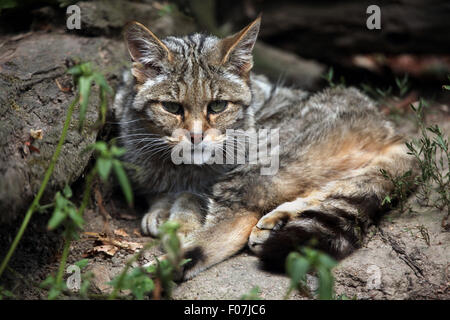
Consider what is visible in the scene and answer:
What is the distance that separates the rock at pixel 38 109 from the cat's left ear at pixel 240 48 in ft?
3.00

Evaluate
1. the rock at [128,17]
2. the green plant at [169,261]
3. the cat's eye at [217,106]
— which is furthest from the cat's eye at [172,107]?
the rock at [128,17]

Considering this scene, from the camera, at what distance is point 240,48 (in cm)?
353

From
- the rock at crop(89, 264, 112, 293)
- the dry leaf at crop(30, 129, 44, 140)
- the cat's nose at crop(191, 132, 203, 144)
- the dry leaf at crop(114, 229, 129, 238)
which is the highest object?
the dry leaf at crop(30, 129, 44, 140)

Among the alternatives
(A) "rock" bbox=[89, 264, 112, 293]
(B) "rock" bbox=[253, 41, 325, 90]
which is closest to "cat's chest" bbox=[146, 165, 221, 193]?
(A) "rock" bbox=[89, 264, 112, 293]

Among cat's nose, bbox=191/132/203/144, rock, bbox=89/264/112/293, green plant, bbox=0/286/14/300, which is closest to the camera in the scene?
green plant, bbox=0/286/14/300

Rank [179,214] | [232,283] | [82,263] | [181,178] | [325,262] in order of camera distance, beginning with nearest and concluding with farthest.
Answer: [325,262]
[82,263]
[232,283]
[179,214]
[181,178]

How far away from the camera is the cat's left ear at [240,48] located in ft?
11.3

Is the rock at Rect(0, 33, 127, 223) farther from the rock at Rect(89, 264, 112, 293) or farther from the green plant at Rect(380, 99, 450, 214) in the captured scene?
the green plant at Rect(380, 99, 450, 214)

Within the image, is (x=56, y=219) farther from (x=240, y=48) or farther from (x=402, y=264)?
(x=402, y=264)

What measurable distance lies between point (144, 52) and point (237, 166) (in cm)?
114

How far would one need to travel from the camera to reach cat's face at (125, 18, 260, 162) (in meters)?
3.34

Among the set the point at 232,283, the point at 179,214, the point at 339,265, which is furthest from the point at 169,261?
the point at 339,265

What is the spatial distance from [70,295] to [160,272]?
20.5 inches

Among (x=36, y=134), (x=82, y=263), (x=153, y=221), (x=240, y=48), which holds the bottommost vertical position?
(x=153, y=221)
